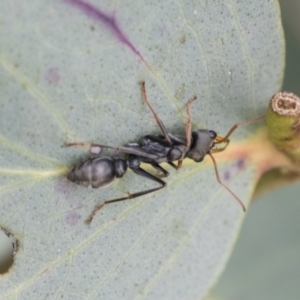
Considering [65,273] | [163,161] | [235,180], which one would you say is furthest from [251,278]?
[65,273]

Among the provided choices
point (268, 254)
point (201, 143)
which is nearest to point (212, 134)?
point (201, 143)

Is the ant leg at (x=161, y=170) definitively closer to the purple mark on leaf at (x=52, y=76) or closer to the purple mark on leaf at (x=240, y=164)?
the purple mark on leaf at (x=240, y=164)

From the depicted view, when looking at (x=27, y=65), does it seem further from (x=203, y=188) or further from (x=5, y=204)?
(x=203, y=188)

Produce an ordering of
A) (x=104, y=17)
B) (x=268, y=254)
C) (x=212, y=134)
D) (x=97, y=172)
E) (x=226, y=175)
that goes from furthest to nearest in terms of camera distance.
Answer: (x=268, y=254) → (x=226, y=175) → (x=212, y=134) → (x=97, y=172) → (x=104, y=17)

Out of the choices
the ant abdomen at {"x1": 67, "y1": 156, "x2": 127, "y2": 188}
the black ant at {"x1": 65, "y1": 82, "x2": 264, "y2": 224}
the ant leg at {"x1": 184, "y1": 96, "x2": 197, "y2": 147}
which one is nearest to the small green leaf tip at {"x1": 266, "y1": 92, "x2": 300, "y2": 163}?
the black ant at {"x1": 65, "y1": 82, "x2": 264, "y2": 224}

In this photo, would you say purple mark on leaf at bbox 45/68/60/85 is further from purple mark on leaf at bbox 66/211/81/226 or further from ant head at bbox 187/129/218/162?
ant head at bbox 187/129/218/162

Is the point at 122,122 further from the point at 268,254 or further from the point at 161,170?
the point at 268,254
